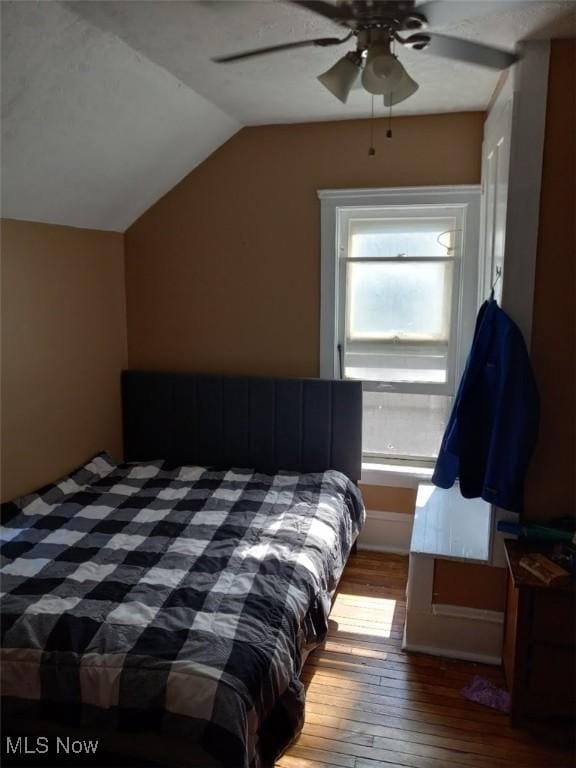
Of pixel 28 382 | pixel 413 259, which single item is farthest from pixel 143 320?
pixel 413 259

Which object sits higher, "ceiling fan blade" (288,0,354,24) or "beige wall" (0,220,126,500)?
"ceiling fan blade" (288,0,354,24)

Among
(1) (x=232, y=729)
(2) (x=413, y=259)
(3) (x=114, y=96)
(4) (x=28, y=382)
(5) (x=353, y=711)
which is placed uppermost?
(3) (x=114, y=96)

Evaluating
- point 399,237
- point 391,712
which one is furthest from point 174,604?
point 399,237

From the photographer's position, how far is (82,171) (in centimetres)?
289

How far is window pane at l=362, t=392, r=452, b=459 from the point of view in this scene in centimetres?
362

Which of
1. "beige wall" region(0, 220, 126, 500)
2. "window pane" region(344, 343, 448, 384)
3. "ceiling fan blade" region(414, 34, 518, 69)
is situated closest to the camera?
Answer: "ceiling fan blade" region(414, 34, 518, 69)

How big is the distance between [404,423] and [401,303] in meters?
0.74

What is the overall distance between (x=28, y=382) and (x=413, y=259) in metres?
2.22

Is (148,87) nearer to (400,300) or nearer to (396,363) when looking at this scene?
(400,300)

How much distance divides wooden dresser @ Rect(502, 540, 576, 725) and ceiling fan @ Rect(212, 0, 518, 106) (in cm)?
180

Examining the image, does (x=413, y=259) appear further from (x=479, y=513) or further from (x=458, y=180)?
(x=479, y=513)

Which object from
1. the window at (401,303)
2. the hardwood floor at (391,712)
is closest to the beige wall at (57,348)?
the window at (401,303)

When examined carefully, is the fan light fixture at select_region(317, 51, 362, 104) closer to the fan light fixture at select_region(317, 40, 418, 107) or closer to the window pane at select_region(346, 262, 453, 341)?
the fan light fixture at select_region(317, 40, 418, 107)

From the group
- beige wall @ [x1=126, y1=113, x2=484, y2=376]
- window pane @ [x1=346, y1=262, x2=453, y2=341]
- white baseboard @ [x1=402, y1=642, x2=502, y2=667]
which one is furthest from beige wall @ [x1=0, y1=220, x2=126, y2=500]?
white baseboard @ [x1=402, y1=642, x2=502, y2=667]
